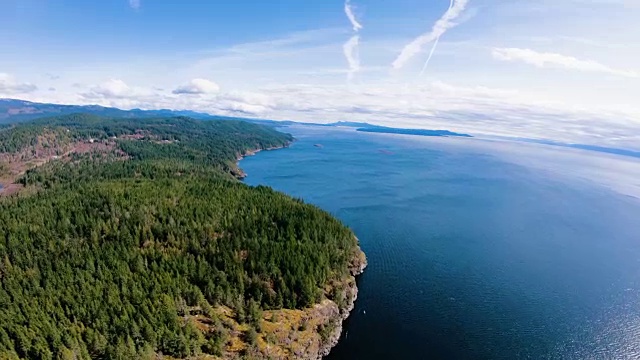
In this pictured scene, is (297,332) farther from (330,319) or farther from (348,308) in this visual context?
(348,308)

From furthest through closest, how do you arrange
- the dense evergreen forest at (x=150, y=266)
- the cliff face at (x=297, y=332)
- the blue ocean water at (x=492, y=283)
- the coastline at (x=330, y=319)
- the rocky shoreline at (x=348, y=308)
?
the blue ocean water at (x=492, y=283) < the rocky shoreline at (x=348, y=308) < the coastline at (x=330, y=319) < the cliff face at (x=297, y=332) < the dense evergreen forest at (x=150, y=266)

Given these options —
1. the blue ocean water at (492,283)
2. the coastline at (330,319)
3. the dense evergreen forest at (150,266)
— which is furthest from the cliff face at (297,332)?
the blue ocean water at (492,283)

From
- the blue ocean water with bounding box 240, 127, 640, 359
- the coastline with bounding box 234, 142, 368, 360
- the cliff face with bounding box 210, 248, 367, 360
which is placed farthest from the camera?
the blue ocean water with bounding box 240, 127, 640, 359

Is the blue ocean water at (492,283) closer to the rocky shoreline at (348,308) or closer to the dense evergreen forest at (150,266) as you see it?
the rocky shoreline at (348,308)

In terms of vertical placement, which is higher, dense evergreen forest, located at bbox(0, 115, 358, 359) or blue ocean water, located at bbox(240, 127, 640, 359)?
dense evergreen forest, located at bbox(0, 115, 358, 359)

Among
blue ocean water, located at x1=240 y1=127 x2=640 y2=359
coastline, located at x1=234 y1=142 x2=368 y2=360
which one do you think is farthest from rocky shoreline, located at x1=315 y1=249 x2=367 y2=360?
blue ocean water, located at x1=240 y1=127 x2=640 y2=359

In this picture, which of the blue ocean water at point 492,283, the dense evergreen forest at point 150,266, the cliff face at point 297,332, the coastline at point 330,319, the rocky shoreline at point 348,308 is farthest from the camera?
the blue ocean water at point 492,283

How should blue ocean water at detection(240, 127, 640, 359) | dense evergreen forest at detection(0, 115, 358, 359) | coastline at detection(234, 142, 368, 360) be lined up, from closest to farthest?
dense evergreen forest at detection(0, 115, 358, 359) < coastline at detection(234, 142, 368, 360) < blue ocean water at detection(240, 127, 640, 359)

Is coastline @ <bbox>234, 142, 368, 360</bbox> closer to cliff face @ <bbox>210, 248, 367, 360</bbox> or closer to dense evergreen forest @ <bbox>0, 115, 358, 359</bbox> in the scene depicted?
cliff face @ <bbox>210, 248, 367, 360</bbox>
